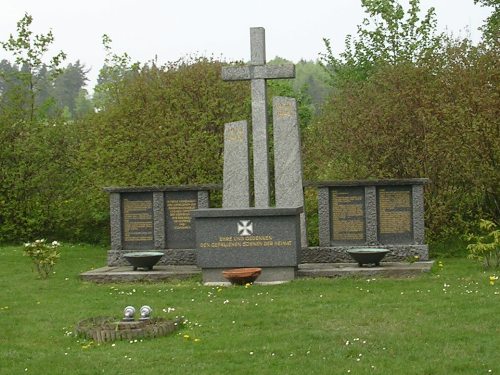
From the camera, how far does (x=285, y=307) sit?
11.9m

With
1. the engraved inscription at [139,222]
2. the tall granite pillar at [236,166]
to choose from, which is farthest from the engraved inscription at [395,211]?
the engraved inscription at [139,222]

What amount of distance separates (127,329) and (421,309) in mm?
3821

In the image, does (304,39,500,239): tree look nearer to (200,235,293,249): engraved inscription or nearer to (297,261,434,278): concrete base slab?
(297,261,434,278): concrete base slab

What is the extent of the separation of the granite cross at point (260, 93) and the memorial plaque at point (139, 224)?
2.31 metres

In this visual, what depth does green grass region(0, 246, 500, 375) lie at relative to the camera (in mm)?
8727

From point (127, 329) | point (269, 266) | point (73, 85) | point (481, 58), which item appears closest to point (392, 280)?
point (269, 266)

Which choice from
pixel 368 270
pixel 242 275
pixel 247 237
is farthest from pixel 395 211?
pixel 242 275

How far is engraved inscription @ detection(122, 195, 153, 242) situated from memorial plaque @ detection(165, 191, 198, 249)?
36 cm

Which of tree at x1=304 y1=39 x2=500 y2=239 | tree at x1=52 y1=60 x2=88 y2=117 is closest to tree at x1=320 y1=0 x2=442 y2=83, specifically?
tree at x1=304 y1=39 x2=500 y2=239

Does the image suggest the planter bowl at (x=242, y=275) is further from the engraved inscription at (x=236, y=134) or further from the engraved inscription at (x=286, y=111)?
the engraved inscription at (x=286, y=111)

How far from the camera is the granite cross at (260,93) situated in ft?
55.7

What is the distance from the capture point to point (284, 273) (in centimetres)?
1497

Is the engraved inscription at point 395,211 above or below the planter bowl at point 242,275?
above

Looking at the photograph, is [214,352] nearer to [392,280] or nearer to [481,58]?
[392,280]
